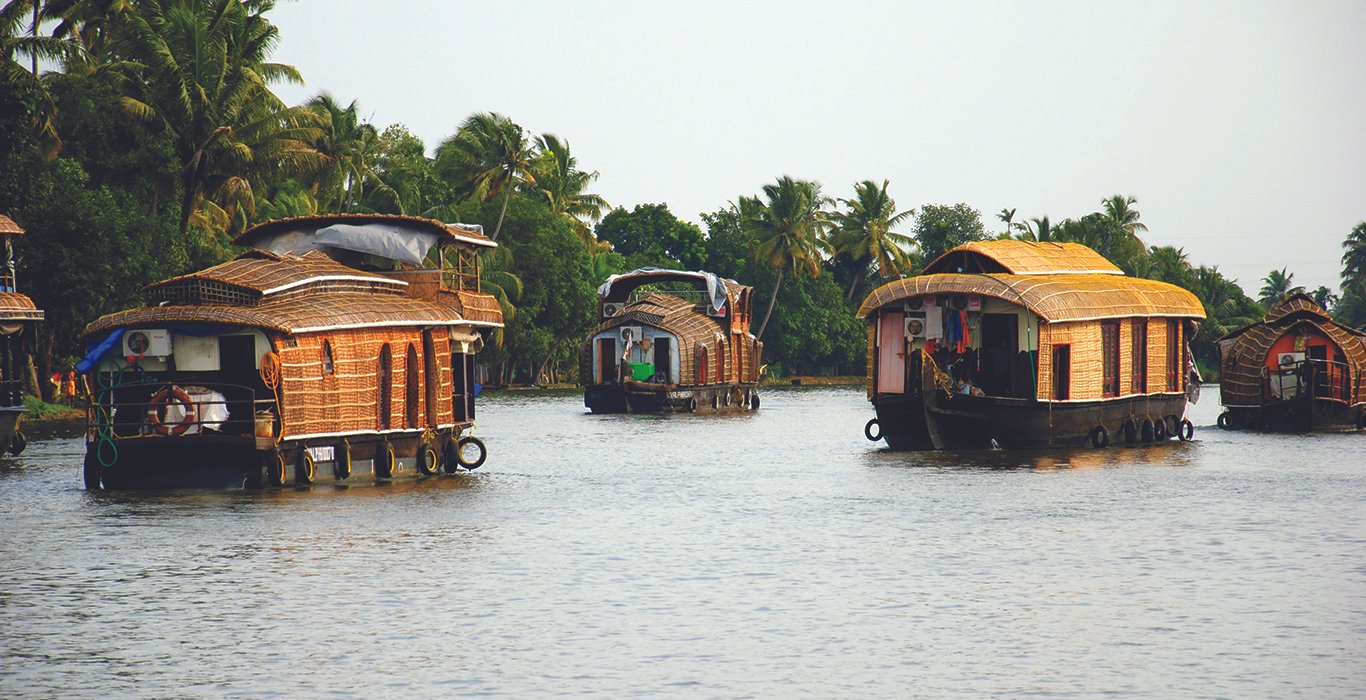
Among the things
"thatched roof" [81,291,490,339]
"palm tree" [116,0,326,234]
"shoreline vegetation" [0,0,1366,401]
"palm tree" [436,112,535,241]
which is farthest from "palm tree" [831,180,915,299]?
"thatched roof" [81,291,490,339]

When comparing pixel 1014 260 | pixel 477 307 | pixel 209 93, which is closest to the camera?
pixel 477 307

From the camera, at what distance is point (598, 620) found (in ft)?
41.7

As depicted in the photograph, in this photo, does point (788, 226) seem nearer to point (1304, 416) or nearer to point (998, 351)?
point (1304, 416)

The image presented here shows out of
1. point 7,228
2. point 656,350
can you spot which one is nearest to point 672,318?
point 656,350

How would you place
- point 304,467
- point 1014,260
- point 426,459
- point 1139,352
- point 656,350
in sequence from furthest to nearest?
point 656,350, point 1139,352, point 1014,260, point 426,459, point 304,467

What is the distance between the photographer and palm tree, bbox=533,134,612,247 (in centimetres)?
6794

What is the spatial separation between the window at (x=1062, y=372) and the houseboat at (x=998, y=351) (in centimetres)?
2

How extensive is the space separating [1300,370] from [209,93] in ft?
89.6

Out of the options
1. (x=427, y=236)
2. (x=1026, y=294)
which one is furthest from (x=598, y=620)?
(x=1026, y=294)

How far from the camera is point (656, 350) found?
4519 cm

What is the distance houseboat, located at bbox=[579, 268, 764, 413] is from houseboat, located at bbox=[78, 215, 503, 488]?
2103 cm

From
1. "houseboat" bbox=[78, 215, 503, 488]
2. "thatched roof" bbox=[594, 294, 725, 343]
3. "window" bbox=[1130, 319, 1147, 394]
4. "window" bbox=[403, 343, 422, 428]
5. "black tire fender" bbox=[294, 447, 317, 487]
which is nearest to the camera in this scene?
"houseboat" bbox=[78, 215, 503, 488]

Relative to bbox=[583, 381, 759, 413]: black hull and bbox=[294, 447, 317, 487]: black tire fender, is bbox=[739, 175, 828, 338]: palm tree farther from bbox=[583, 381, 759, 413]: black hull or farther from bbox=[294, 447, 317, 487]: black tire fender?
bbox=[294, 447, 317, 487]: black tire fender

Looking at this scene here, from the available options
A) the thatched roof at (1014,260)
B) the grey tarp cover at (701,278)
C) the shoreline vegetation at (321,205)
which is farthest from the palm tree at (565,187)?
the thatched roof at (1014,260)
